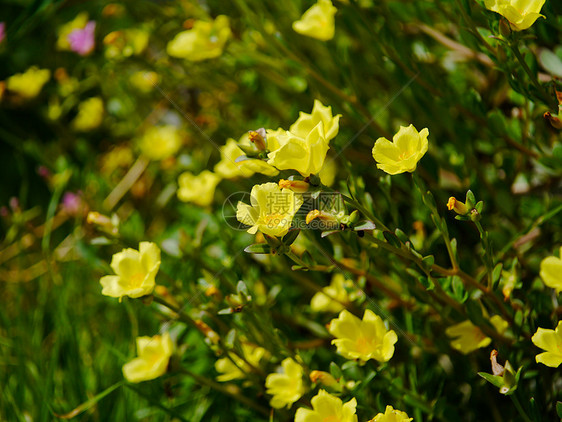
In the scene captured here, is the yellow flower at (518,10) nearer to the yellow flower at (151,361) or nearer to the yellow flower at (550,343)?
the yellow flower at (550,343)

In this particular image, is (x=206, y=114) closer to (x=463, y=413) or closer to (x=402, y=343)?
(x=402, y=343)

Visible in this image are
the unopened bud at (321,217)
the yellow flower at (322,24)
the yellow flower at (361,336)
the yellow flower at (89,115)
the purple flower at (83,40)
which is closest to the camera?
the unopened bud at (321,217)

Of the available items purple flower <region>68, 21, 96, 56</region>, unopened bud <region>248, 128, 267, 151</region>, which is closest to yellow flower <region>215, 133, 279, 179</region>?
unopened bud <region>248, 128, 267, 151</region>

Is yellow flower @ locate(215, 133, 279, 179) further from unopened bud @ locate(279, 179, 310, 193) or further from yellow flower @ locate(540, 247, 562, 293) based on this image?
yellow flower @ locate(540, 247, 562, 293)

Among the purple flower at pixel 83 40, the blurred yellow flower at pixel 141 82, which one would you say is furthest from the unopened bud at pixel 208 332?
the blurred yellow flower at pixel 141 82

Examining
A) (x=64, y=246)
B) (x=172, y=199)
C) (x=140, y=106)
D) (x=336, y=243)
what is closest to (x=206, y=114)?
(x=172, y=199)

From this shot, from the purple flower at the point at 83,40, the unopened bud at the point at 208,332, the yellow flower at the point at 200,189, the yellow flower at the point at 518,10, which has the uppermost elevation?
the yellow flower at the point at 518,10

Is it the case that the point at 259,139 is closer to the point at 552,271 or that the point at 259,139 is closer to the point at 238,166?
the point at 238,166
